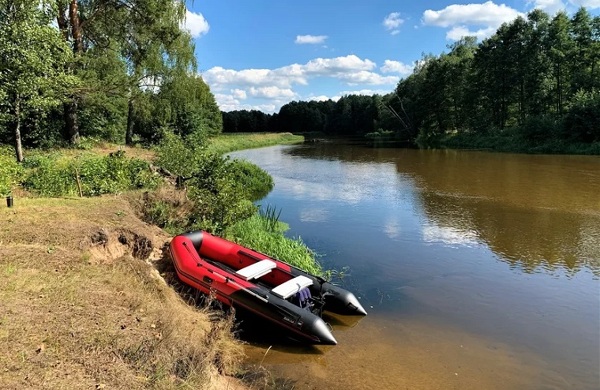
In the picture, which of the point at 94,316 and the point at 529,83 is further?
the point at 529,83

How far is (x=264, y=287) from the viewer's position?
21.9 feet

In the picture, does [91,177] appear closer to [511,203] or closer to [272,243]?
[272,243]

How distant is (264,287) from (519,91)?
4085 cm

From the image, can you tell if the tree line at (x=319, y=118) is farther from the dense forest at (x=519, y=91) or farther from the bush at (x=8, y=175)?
the bush at (x=8, y=175)

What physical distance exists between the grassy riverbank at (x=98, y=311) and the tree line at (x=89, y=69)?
3.84m

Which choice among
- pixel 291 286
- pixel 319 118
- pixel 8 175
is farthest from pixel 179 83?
pixel 319 118

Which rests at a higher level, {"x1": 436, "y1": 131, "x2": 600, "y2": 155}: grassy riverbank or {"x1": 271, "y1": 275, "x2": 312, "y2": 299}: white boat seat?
{"x1": 436, "y1": 131, "x2": 600, "y2": 155}: grassy riverbank

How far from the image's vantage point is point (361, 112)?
286ft

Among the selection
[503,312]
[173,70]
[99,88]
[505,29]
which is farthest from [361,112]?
[503,312]

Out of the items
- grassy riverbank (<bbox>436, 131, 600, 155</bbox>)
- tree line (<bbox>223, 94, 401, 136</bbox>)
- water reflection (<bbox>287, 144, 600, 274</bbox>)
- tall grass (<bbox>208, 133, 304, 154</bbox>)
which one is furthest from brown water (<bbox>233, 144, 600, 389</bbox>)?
tree line (<bbox>223, 94, 401, 136</bbox>)

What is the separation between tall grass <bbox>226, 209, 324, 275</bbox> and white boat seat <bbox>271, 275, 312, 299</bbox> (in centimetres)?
184

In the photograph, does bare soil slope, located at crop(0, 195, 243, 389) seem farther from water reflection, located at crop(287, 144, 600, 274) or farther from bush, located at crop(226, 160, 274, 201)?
bush, located at crop(226, 160, 274, 201)

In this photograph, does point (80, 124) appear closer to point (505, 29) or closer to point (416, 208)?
point (416, 208)

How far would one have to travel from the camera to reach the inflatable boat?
5867 mm
